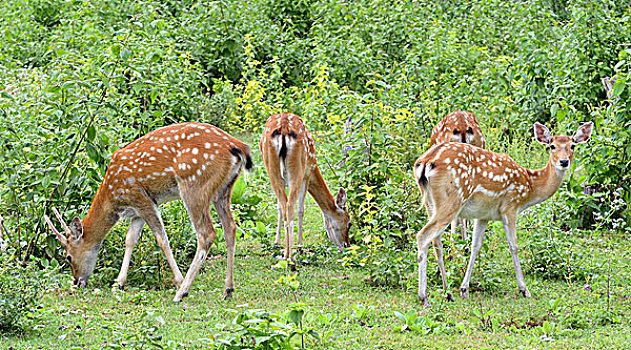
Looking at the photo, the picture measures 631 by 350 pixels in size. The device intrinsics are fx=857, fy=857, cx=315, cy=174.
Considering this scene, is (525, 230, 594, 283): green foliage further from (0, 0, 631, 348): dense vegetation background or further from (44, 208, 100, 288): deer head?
(44, 208, 100, 288): deer head

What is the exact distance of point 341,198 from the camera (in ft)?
34.7

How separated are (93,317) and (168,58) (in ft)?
17.1

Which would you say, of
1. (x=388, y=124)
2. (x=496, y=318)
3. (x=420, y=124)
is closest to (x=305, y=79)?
(x=420, y=124)

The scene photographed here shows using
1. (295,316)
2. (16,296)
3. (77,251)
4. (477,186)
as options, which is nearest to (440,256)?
(477,186)

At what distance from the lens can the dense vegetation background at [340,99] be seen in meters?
8.93

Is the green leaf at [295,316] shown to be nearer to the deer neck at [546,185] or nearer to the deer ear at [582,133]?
the deer neck at [546,185]

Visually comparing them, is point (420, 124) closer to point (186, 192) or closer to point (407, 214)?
point (407, 214)

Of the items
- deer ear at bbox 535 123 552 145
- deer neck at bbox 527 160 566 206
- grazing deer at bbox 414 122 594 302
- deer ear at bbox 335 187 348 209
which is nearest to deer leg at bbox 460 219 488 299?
grazing deer at bbox 414 122 594 302

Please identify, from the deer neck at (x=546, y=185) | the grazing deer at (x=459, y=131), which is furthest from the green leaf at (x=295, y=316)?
the grazing deer at (x=459, y=131)

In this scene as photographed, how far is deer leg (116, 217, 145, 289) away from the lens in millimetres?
8789

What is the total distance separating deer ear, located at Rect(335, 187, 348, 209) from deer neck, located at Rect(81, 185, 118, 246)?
2.93 m

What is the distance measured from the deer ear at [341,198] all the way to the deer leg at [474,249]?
2143mm

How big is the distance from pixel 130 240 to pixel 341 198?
2.82m

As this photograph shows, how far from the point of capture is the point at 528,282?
30.0 feet
